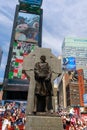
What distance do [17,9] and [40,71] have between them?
7186cm

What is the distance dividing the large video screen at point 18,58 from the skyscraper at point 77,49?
8568 cm

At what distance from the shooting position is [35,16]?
240 ft

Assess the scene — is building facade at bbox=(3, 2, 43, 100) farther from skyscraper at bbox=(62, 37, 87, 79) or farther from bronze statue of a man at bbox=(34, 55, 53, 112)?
skyscraper at bbox=(62, 37, 87, 79)

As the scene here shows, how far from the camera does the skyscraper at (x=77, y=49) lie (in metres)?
150

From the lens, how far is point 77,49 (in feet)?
490

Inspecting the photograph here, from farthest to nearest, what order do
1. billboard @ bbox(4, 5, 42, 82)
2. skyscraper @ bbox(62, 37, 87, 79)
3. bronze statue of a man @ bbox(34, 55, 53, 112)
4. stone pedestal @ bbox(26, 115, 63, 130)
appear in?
skyscraper @ bbox(62, 37, 87, 79) → billboard @ bbox(4, 5, 42, 82) → bronze statue of a man @ bbox(34, 55, 53, 112) → stone pedestal @ bbox(26, 115, 63, 130)

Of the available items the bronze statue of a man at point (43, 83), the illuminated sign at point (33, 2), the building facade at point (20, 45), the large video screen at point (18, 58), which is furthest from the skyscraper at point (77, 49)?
the bronze statue of a man at point (43, 83)

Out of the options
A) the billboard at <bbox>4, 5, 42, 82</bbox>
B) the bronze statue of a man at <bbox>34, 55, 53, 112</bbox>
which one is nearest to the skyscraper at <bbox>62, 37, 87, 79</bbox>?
the billboard at <bbox>4, 5, 42, 82</bbox>

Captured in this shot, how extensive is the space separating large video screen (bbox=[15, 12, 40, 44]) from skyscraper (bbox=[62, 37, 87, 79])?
80.9 metres

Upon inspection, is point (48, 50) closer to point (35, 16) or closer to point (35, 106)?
point (35, 106)

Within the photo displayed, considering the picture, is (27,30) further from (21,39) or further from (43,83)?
(43,83)

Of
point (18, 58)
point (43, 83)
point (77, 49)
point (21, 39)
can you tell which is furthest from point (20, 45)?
point (77, 49)

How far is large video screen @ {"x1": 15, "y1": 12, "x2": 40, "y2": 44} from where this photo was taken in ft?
222

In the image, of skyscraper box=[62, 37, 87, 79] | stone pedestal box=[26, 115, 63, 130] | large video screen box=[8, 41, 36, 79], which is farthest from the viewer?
skyscraper box=[62, 37, 87, 79]
